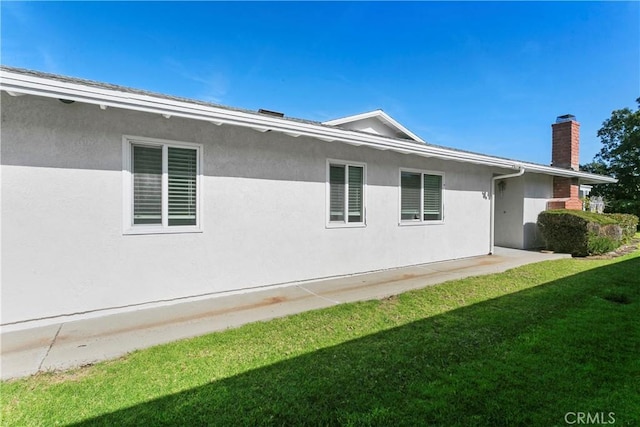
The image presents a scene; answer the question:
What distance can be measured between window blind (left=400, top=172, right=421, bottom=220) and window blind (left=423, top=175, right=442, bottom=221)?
0.97 ft

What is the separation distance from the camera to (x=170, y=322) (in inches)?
174

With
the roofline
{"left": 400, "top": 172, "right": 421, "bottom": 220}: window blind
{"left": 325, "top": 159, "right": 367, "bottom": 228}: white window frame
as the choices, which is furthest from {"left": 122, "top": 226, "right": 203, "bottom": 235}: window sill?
{"left": 400, "top": 172, "right": 421, "bottom": 220}: window blind

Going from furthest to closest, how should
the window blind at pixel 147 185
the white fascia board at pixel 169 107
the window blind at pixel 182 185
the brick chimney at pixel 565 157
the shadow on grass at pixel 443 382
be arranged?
1. the brick chimney at pixel 565 157
2. the window blind at pixel 182 185
3. the window blind at pixel 147 185
4. the white fascia board at pixel 169 107
5. the shadow on grass at pixel 443 382

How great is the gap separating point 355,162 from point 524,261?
19.3 ft

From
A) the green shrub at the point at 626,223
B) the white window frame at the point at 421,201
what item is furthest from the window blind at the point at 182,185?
the green shrub at the point at 626,223

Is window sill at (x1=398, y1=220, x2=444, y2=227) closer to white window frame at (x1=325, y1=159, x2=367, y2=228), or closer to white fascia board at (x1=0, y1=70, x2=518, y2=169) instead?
white window frame at (x1=325, y1=159, x2=367, y2=228)

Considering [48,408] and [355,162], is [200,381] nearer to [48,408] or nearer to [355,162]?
[48,408]

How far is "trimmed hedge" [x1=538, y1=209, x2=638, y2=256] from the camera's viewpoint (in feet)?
32.5

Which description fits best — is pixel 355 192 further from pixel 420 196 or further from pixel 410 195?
pixel 420 196

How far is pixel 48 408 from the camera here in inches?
97.3

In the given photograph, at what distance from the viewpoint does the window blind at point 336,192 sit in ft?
23.5

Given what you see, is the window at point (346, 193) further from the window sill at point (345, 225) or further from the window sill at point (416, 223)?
the window sill at point (416, 223)

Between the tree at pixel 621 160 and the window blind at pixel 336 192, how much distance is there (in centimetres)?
2619

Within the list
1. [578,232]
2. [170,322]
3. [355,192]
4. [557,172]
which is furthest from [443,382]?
[557,172]
